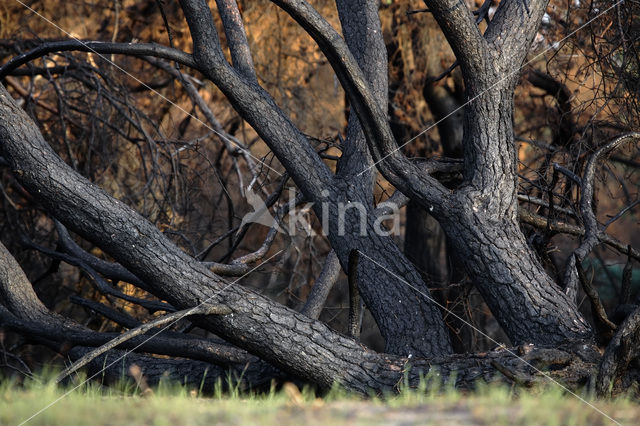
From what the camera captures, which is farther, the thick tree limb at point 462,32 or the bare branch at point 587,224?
the bare branch at point 587,224

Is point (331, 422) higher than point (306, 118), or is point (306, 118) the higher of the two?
point (306, 118)

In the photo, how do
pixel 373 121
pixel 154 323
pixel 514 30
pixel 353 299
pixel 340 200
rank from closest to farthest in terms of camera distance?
pixel 154 323
pixel 353 299
pixel 373 121
pixel 514 30
pixel 340 200

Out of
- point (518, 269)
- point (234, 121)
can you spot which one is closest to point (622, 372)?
point (518, 269)

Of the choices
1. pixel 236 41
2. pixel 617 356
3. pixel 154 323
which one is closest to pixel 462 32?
pixel 236 41

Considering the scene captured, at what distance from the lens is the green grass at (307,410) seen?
2555mm

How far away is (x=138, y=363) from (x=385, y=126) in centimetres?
200

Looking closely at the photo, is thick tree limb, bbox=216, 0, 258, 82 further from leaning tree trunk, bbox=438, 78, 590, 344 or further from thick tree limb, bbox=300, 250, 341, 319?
thick tree limb, bbox=300, 250, 341, 319

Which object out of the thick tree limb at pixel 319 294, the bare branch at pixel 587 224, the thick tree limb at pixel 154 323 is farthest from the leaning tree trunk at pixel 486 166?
the thick tree limb at pixel 319 294

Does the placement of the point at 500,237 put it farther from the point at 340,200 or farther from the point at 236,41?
the point at 236,41

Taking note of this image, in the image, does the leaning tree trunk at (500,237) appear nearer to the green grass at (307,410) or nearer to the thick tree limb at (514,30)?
the thick tree limb at (514,30)

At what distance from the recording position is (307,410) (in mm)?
2777

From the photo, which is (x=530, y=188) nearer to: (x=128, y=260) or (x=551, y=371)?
(x=551, y=371)

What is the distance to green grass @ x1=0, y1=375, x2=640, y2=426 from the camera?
2555 millimetres

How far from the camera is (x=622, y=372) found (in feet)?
11.4
